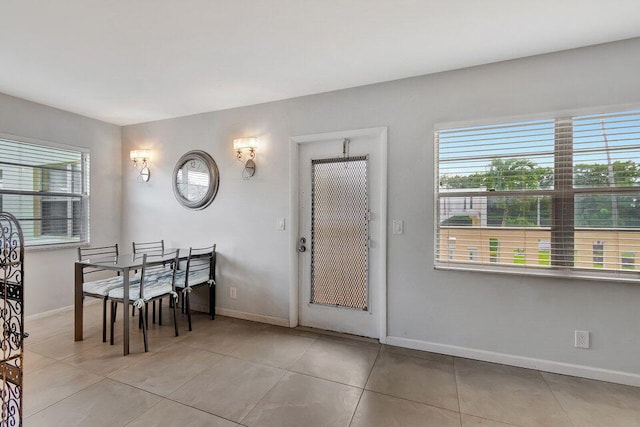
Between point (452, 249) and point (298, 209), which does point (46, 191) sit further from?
point (452, 249)

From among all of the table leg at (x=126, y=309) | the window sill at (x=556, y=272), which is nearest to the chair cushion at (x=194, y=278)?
the table leg at (x=126, y=309)

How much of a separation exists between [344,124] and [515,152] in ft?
5.01

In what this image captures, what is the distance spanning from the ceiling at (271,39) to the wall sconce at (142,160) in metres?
1.07

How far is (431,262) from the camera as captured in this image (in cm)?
265

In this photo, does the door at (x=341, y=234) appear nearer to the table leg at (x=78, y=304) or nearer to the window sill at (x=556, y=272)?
the window sill at (x=556, y=272)

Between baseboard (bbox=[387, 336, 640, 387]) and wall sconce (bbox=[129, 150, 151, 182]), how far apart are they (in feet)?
12.2

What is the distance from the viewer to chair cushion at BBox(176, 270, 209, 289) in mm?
3170

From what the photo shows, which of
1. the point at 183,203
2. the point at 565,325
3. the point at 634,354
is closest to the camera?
the point at 634,354

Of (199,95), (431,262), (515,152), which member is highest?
(199,95)

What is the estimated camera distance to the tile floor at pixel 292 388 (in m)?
1.81

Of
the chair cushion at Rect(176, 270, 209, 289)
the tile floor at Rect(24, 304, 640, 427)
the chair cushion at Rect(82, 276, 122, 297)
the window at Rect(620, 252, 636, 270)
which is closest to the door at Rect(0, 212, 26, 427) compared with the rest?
the tile floor at Rect(24, 304, 640, 427)

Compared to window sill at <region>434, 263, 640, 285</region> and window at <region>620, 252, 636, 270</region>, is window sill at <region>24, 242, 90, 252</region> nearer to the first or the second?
window sill at <region>434, 263, 640, 285</region>

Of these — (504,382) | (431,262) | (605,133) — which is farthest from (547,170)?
(504,382)

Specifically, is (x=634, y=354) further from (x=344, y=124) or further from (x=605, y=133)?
(x=344, y=124)
